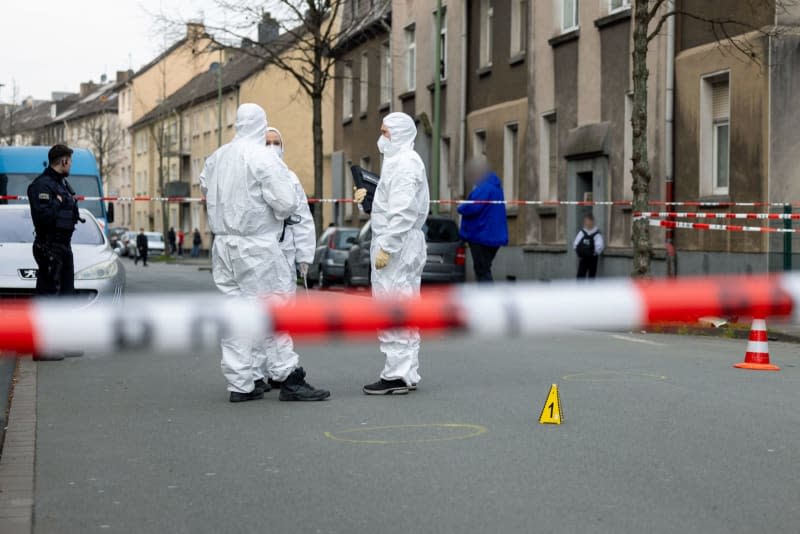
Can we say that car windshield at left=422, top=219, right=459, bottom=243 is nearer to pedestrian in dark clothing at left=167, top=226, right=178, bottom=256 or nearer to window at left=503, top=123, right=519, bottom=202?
window at left=503, top=123, right=519, bottom=202

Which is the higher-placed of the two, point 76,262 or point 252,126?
point 252,126

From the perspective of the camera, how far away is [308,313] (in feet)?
10.4

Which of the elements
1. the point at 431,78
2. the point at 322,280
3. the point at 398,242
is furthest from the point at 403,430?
the point at 431,78

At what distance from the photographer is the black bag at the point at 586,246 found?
22469 mm

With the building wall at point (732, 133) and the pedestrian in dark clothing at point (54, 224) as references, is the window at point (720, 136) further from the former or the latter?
the pedestrian in dark clothing at point (54, 224)

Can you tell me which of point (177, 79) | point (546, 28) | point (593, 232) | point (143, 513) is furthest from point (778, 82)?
point (177, 79)

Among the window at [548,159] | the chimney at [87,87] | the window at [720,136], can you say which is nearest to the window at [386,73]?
the window at [548,159]

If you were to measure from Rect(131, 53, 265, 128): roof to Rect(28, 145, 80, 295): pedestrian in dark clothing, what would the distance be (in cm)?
5089

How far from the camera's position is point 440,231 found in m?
23.9

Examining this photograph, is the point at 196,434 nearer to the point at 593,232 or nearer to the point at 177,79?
the point at 593,232

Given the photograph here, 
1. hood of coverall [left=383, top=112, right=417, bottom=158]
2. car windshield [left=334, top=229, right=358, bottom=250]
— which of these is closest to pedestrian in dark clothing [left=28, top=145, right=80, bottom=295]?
hood of coverall [left=383, top=112, right=417, bottom=158]

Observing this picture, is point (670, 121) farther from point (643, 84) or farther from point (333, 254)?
point (333, 254)

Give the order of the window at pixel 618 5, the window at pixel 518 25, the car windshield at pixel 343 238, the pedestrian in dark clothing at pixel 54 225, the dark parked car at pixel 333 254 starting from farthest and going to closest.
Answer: the window at pixel 518 25 < the car windshield at pixel 343 238 < the dark parked car at pixel 333 254 < the window at pixel 618 5 < the pedestrian in dark clothing at pixel 54 225

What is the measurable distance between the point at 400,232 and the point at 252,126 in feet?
4.12
